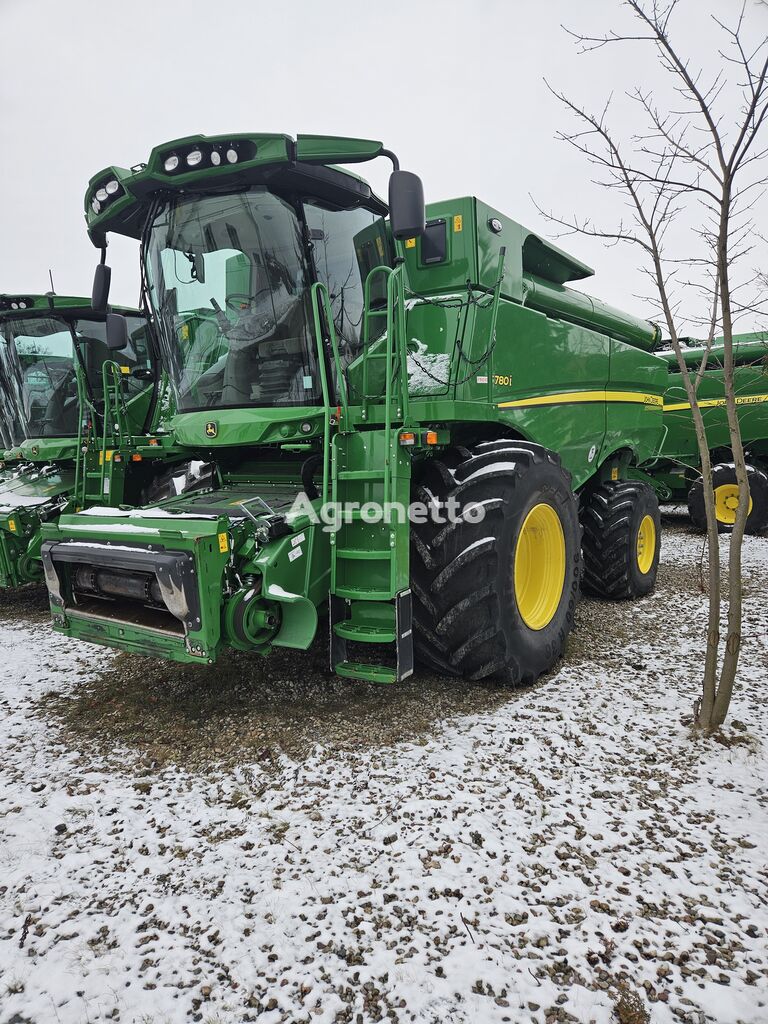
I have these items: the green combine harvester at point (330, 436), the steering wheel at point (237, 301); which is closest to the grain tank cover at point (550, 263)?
the green combine harvester at point (330, 436)

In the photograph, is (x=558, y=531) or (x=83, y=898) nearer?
(x=83, y=898)

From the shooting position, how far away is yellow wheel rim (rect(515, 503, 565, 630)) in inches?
155

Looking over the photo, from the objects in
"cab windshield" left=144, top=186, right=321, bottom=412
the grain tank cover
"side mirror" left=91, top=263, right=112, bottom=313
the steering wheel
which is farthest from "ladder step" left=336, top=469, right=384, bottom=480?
the grain tank cover

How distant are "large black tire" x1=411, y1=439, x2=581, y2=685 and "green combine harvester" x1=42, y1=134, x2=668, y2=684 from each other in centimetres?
1

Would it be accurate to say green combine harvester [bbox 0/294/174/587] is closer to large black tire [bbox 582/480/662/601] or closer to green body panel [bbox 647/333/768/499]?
large black tire [bbox 582/480/662/601]

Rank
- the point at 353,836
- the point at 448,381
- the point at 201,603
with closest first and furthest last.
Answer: the point at 353,836
the point at 201,603
the point at 448,381

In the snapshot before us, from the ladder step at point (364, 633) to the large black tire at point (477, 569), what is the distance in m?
0.29

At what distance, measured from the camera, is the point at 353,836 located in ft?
7.53

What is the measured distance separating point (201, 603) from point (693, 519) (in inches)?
355

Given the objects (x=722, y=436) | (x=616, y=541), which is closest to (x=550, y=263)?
(x=616, y=541)

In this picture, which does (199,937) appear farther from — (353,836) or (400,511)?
(400,511)

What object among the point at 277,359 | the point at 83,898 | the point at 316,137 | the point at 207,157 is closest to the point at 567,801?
the point at 83,898

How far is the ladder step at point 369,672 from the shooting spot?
304cm

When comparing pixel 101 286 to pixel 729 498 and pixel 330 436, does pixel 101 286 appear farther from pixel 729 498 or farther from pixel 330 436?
pixel 729 498
